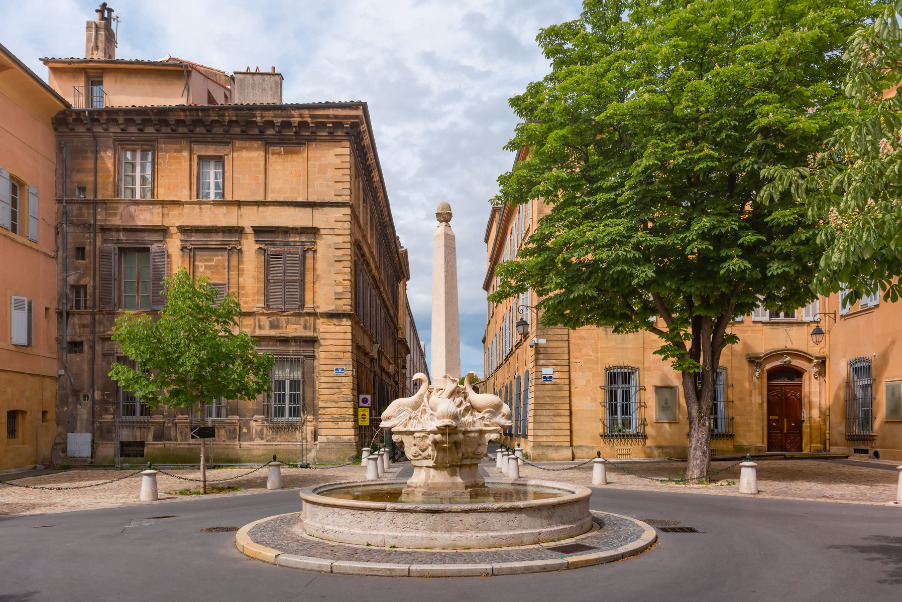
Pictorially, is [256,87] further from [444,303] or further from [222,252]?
A: [444,303]

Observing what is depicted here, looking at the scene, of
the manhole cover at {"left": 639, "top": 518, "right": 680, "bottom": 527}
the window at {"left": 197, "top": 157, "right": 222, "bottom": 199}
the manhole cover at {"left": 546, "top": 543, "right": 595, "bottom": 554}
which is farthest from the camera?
the window at {"left": 197, "top": 157, "right": 222, "bottom": 199}

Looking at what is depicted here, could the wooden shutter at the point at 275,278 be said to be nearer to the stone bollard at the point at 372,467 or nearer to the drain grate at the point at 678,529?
the stone bollard at the point at 372,467

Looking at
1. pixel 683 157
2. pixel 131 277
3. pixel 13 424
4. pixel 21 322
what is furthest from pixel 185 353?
pixel 683 157

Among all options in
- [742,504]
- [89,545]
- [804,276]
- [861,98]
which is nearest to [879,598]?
[861,98]

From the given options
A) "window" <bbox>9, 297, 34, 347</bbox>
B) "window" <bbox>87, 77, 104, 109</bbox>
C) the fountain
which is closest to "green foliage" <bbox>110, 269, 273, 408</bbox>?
the fountain

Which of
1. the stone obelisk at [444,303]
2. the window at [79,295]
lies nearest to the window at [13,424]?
the window at [79,295]

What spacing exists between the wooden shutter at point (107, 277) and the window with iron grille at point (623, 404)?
58.6 ft

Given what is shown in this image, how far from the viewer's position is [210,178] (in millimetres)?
28250

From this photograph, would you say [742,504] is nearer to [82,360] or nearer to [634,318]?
[634,318]

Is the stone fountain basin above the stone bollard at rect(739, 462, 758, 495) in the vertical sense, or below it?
above

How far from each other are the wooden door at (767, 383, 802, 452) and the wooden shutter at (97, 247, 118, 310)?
24045 mm

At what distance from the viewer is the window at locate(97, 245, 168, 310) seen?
90.4 ft

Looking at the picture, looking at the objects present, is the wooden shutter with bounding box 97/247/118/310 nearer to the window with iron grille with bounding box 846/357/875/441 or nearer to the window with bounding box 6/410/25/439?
the window with bounding box 6/410/25/439

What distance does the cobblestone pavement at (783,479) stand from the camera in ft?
56.9
